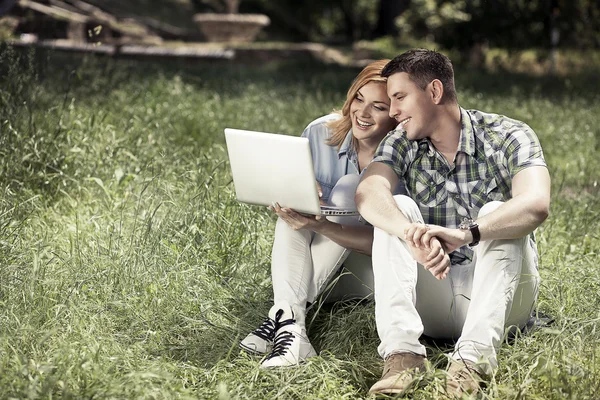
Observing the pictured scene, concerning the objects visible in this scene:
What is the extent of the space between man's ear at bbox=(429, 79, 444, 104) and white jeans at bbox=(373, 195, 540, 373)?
0.43 m

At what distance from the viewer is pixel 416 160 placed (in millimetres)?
3740

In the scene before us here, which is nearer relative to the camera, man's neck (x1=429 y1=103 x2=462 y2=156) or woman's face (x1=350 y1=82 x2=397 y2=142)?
man's neck (x1=429 y1=103 x2=462 y2=156)

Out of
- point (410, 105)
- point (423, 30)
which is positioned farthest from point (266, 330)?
point (423, 30)

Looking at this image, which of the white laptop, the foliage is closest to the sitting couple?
the white laptop

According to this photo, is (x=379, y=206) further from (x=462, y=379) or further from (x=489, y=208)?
(x=462, y=379)

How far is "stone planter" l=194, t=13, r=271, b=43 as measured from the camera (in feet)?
57.4

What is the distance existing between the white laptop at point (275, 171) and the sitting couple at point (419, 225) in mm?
108

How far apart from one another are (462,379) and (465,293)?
48 centimetres

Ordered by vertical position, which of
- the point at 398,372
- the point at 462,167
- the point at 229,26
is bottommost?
the point at 229,26

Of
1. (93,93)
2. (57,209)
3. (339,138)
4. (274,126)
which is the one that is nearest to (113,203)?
(57,209)

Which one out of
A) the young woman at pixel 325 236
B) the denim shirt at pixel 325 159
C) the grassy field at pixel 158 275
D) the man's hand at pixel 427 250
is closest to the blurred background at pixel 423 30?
the grassy field at pixel 158 275

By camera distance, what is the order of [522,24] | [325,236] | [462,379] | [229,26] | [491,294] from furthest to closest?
[229,26] < [522,24] < [325,236] < [491,294] < [462,379]

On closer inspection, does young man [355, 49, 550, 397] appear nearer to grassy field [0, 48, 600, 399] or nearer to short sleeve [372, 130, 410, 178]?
short sleeve [372, 130, 410, 178]

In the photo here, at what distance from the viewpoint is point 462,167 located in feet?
12.1
